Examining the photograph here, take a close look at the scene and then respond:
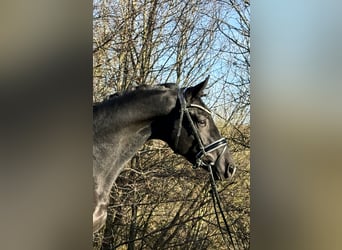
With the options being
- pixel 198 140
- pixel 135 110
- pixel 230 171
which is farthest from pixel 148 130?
pixel 230 171

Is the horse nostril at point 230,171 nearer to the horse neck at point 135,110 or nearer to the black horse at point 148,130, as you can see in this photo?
the black horse at point 148,130

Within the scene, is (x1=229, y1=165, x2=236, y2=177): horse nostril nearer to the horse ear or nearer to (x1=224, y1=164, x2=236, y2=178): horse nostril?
(x1=224, y1=164, x2=236, y2=178): horse nostril

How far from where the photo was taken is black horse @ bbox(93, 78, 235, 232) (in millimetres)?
2014

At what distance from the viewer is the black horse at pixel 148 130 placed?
6.61ft

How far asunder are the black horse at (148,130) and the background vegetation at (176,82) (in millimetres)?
39

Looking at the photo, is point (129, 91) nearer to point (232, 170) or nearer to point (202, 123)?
point (202, 123)

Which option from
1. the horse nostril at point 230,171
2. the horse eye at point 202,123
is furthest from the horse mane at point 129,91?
the horse nostril at point 230,171

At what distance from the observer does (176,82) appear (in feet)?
6.89

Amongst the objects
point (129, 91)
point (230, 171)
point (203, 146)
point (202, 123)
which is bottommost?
point (230, 171)

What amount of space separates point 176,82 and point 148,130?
257 millimetres

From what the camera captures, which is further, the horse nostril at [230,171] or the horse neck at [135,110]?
the horse nostril at [230,171]

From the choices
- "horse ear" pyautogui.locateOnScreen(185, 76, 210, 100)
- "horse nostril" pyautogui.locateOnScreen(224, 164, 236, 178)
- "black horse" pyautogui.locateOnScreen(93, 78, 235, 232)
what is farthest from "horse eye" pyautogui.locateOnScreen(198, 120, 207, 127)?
"horse nostril" pyautogui.locateOnScreen(224, 164, 236, 178)
